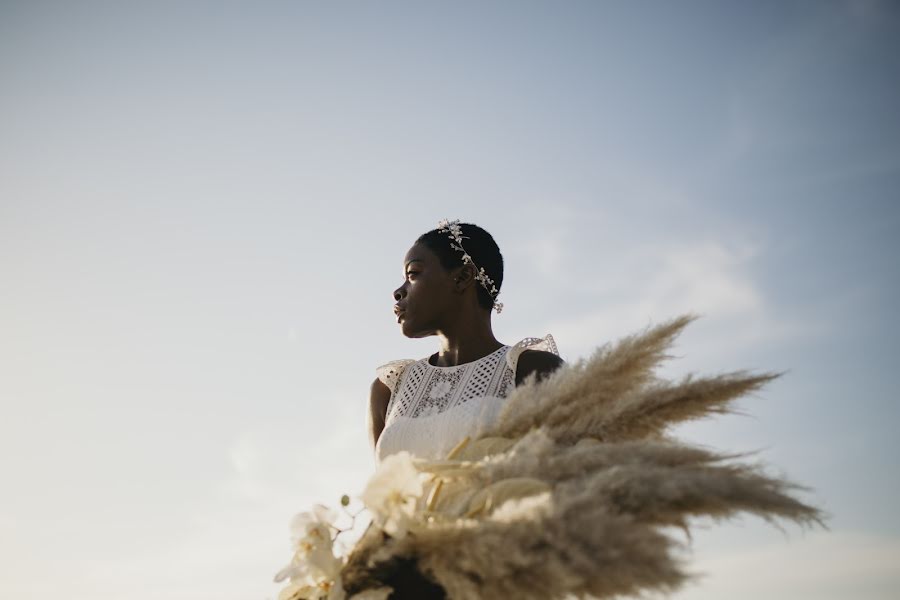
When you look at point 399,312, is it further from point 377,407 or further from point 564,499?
point 564,499

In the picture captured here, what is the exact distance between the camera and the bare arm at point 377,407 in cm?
408

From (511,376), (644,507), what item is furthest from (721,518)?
(511,376)

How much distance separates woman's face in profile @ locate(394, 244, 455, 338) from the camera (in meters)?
3.80

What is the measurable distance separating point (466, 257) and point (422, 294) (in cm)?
43

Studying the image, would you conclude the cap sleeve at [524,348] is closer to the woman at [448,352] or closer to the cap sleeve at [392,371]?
the woman at [448,352]

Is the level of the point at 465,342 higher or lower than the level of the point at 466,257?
lower

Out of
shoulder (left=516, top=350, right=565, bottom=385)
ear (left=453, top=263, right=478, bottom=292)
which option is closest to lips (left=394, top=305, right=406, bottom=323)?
ear (left=453, top=263, right=478, bottom=292)

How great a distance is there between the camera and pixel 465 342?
3.92 m

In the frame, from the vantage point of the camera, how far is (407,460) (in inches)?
54.6

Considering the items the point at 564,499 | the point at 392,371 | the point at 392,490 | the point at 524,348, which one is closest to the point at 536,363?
the point at 524,348

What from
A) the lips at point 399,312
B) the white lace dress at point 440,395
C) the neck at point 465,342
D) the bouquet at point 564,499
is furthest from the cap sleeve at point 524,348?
the bouquet at point 564,499

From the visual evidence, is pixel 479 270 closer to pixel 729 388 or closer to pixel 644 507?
pixel 729 388

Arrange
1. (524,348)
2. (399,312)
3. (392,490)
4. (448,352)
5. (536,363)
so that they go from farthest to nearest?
1. (448,352)
2. (399,312)
3. (524,348)
4. (536,363)
5. (392,490)

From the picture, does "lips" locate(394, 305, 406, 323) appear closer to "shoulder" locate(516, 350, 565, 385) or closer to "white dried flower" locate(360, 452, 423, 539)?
"shoulder" locate(516, 350, 565, 385)
